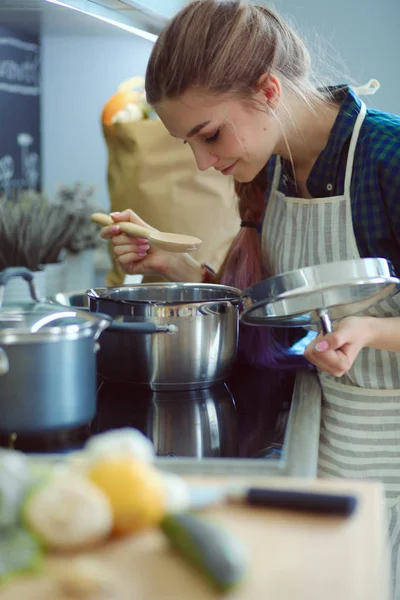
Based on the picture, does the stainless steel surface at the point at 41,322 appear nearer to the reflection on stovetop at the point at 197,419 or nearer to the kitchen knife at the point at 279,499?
the reflection on stovetop at the point at 197,419

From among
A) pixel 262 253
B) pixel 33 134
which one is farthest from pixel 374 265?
pixel 33 134

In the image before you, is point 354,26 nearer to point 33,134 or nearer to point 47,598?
point 33,134

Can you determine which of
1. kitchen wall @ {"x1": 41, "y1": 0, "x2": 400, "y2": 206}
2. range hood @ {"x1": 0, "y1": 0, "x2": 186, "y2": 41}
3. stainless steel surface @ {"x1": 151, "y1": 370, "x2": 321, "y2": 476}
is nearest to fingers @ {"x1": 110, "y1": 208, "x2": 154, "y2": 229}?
range hood @ {"x1": 0, "y1": 0, "x2": 186, "y2": 41}

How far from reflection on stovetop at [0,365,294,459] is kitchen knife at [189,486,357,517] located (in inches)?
7.3

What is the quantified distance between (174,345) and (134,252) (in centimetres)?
36

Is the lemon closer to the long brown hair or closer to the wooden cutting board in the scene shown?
the wooden cutting board

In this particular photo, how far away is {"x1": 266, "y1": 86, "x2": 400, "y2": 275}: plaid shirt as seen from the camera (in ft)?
3.66

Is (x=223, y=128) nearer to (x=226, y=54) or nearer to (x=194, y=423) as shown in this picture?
(x=226, y=54)

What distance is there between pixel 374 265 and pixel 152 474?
426 millimetres

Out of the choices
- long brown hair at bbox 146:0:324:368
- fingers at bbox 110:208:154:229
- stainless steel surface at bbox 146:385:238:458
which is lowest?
stainless steel surface at bbox 146:385:238:458

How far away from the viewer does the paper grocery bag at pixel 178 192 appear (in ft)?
5.87

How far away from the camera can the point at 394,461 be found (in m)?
1.19

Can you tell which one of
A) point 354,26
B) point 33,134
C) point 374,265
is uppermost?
point 354,26

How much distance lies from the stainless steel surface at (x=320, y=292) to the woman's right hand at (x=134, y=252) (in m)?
0.36
